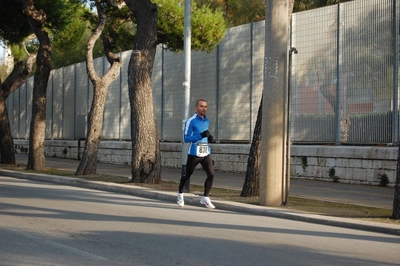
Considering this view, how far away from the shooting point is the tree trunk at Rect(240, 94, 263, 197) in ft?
44.3

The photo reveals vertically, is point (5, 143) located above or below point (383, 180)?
above

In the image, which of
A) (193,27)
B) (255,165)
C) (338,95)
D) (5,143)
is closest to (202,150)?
(255,165)

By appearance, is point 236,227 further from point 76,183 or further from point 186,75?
point 76,183

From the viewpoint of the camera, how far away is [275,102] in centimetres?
1240

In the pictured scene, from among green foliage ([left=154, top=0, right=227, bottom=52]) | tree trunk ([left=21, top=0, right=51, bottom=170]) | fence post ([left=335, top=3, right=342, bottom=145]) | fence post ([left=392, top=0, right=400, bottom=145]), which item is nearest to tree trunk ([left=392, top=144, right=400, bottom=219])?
fence post ([left=392, top=0, right=400, bottom=145])

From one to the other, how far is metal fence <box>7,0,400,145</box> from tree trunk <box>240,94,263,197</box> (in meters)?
4.80

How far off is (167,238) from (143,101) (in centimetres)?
877

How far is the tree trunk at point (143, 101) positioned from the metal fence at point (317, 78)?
4.69 meters

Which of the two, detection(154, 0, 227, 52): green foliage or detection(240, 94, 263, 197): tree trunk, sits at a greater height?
detection(154, 0, 227, 52): green foliage

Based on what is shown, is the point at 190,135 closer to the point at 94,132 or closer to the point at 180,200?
the point at 180,200

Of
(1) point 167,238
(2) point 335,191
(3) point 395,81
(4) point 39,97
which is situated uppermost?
(3) point 395,81

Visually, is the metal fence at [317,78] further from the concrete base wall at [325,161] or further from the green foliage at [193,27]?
the green foliage at [193,27]

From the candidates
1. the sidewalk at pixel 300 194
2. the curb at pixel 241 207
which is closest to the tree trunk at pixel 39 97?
the sidewalk at pixel 300 194

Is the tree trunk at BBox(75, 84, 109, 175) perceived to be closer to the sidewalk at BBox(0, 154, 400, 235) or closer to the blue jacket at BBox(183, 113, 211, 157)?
the sidewalk at BBox(0, 154, 400, 235)
